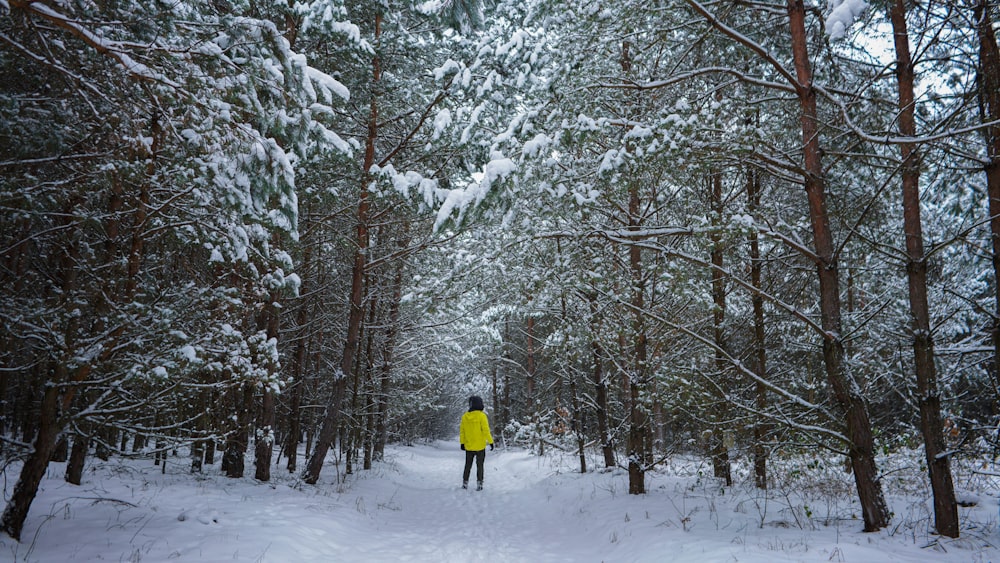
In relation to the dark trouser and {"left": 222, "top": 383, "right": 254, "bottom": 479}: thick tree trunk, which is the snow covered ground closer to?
{"left": 222, "top": 383, "right": 254, "bottom": 479}: thick tree trunk

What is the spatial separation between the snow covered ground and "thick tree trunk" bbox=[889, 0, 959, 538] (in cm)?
40

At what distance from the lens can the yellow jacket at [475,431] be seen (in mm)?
11445

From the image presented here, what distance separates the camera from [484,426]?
1143 cm

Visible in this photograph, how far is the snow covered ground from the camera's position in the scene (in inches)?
185

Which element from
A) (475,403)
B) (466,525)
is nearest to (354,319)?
(475,403)

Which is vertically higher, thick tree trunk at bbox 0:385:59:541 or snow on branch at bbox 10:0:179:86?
snow on branch at bbox 10:0:179:86

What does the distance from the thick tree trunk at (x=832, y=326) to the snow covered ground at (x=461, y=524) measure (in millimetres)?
436

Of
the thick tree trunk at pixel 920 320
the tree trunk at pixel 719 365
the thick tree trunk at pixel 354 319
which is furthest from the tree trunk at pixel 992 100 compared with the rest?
the thick tree trunk at pixel 354 319

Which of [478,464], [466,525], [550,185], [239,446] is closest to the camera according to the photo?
[550,185]

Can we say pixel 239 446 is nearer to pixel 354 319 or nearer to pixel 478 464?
pixel 354 319

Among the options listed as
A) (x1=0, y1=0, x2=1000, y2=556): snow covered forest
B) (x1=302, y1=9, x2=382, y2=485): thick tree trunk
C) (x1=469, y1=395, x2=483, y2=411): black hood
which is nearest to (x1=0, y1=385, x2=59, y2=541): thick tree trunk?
(x1=0, y1=0, x2=1000, y2=556): snow covered forest

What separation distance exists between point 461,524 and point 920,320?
21.3 ft

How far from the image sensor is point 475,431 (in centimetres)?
1144

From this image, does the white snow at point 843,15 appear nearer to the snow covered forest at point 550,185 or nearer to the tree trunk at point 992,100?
→ the snow covered forest at point 550,185
